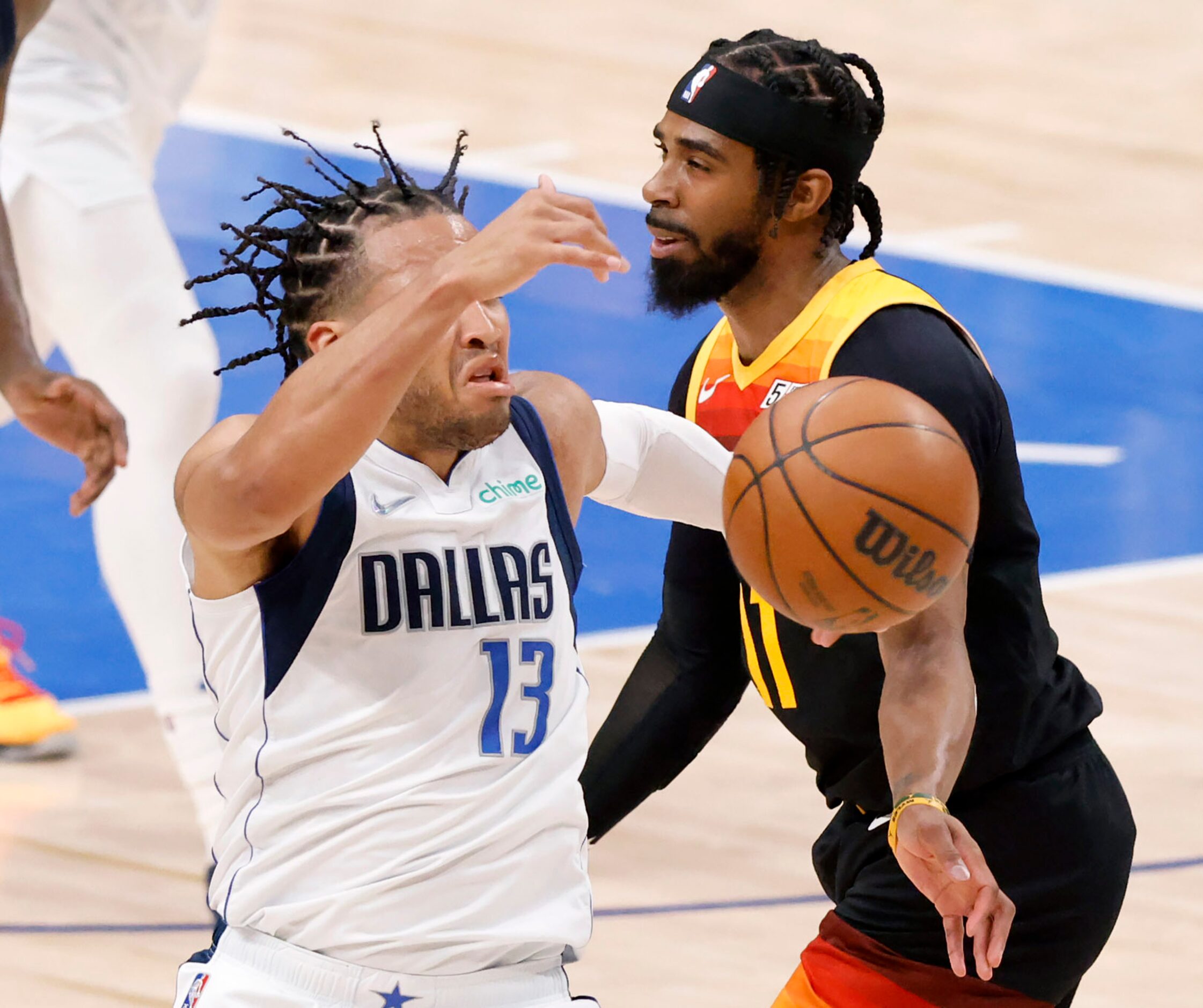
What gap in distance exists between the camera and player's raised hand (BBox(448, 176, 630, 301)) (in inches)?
100

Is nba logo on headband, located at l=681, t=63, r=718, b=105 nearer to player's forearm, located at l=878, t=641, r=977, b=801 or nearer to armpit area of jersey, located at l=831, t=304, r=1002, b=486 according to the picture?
armpit area of jersey, located at l=831, t=304, r=1002, b=486

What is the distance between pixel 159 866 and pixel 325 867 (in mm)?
2841

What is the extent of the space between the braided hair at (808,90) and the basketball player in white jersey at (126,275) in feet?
6.63

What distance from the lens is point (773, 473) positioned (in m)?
3.11

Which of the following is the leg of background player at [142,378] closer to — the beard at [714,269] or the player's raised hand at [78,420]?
the player's raised hand at [78,420]

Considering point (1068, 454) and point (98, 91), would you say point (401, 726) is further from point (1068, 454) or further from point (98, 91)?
point (1068, 454)

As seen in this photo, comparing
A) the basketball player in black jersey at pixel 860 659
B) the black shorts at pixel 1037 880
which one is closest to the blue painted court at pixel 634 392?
the basketball player in black jersey at pixel 860 659

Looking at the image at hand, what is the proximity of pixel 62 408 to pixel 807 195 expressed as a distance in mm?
1562

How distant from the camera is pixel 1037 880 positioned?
3609 mm

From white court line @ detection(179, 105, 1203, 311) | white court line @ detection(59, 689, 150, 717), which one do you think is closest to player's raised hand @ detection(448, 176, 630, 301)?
white court line @ detection(59, 689, 150, 717)

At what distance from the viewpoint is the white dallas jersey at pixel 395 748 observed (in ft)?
9.39

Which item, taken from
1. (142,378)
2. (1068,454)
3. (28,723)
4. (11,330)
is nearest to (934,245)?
(1068,454)

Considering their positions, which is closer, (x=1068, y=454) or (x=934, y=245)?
(x=1068, y=454)

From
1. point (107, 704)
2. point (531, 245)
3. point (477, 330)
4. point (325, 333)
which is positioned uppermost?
point (531, 245)
